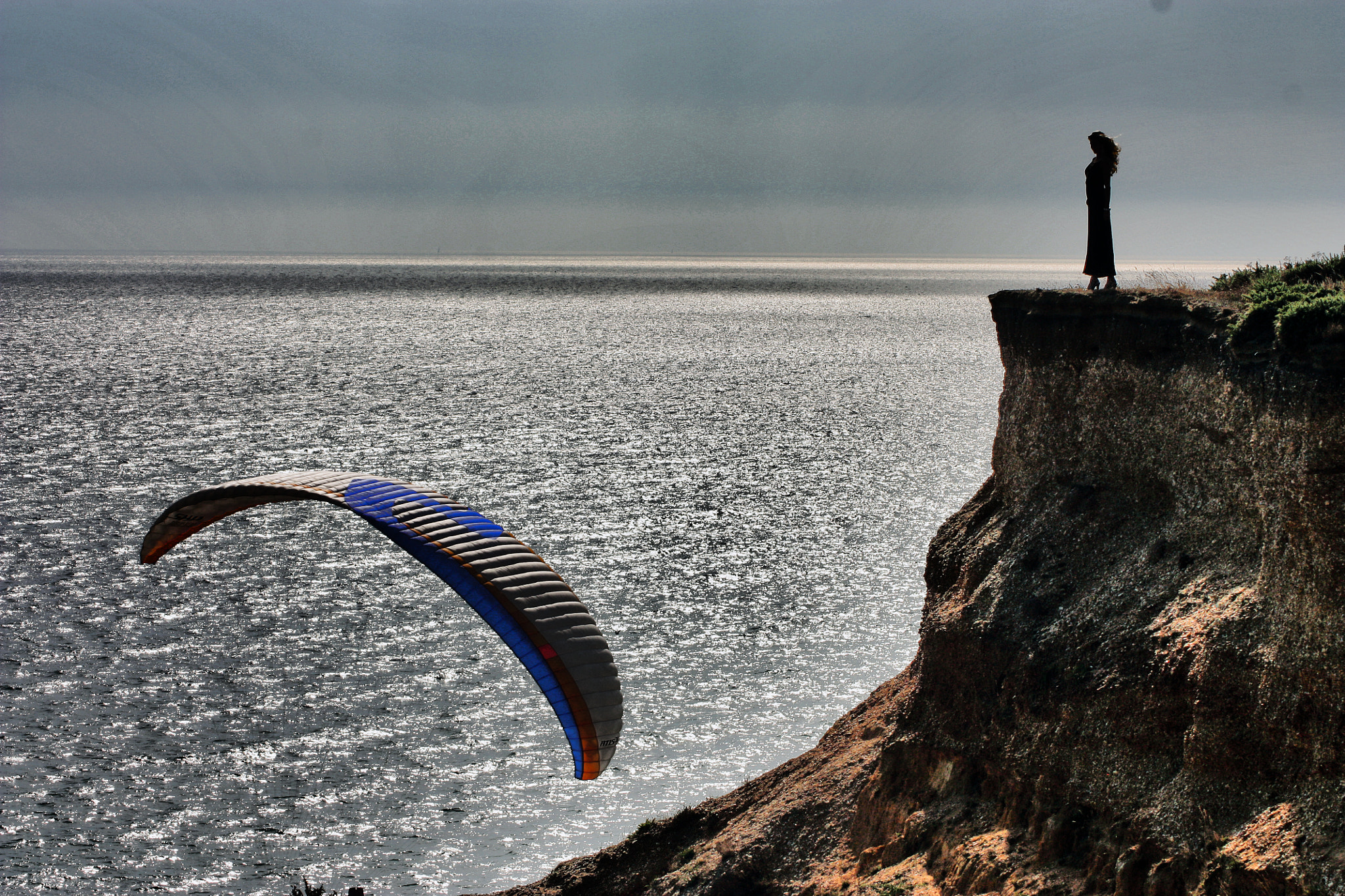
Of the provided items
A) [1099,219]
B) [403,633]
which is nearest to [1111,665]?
[1099,219]

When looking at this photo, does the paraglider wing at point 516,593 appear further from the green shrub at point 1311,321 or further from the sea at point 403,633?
the green shrub at point 1311,321

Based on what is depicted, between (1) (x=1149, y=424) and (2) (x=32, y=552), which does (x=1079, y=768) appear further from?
(2) (x=32, y=552)

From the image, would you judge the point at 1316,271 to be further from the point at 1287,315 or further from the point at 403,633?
the point at 403,633

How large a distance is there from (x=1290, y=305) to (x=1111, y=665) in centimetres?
532

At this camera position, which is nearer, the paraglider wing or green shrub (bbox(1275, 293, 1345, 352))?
green shrub (bbox(1275, 293, 1345, 352))

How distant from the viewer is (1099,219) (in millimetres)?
16750

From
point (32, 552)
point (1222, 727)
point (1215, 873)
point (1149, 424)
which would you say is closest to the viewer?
point (1215, 873)

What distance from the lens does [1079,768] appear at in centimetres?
1402

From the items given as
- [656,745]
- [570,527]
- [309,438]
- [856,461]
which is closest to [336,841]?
[656,745]

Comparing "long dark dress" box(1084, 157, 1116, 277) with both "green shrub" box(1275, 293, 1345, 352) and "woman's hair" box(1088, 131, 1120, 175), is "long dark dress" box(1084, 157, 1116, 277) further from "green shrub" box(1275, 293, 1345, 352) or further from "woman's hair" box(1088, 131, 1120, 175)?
"green shrub" box(1275, 293, 1345, 352)

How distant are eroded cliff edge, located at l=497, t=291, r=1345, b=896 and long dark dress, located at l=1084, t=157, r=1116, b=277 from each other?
0.67m

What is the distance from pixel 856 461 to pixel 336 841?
48916 mm

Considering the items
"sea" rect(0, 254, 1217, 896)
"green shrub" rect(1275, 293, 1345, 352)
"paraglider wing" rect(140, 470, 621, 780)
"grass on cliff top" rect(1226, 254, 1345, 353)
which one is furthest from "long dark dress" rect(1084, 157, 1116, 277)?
"sea" rect(0, 254, 1217, 896)

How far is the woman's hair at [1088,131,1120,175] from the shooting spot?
16.5m
